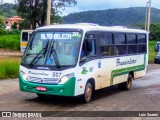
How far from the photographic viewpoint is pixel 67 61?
11375mm

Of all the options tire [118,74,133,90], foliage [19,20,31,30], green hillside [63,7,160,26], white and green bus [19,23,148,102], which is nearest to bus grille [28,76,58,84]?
white and green bus [19,23,148,102]

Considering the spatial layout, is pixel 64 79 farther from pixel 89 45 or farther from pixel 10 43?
pixel 10 43

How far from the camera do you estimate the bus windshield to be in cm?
1144

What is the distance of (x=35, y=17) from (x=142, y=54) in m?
37.7

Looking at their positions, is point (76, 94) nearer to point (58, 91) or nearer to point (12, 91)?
point (58, 91)

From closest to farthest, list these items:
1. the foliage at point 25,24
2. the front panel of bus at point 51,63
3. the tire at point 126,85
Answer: the front panel of bus at point 51,63 → the tire at point 126,85 → the foliage at point 25,24

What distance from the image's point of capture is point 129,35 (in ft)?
53.5

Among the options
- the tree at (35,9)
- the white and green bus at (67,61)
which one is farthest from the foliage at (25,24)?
the white and green bus at (67,61)

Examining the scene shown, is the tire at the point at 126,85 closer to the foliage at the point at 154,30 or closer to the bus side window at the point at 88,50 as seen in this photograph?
the bus side window at the point at 88,50

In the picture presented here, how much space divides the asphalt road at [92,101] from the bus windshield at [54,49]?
1.23 metres

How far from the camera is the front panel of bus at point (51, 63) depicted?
11141mm

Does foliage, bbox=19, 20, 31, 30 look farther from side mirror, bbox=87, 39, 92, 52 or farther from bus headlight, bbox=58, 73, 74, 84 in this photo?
bus headlight, bbox=58, 73, 74, 84

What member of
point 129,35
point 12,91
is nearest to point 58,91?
point 12,91

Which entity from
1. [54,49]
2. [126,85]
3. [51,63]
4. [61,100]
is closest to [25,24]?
[126,85]
